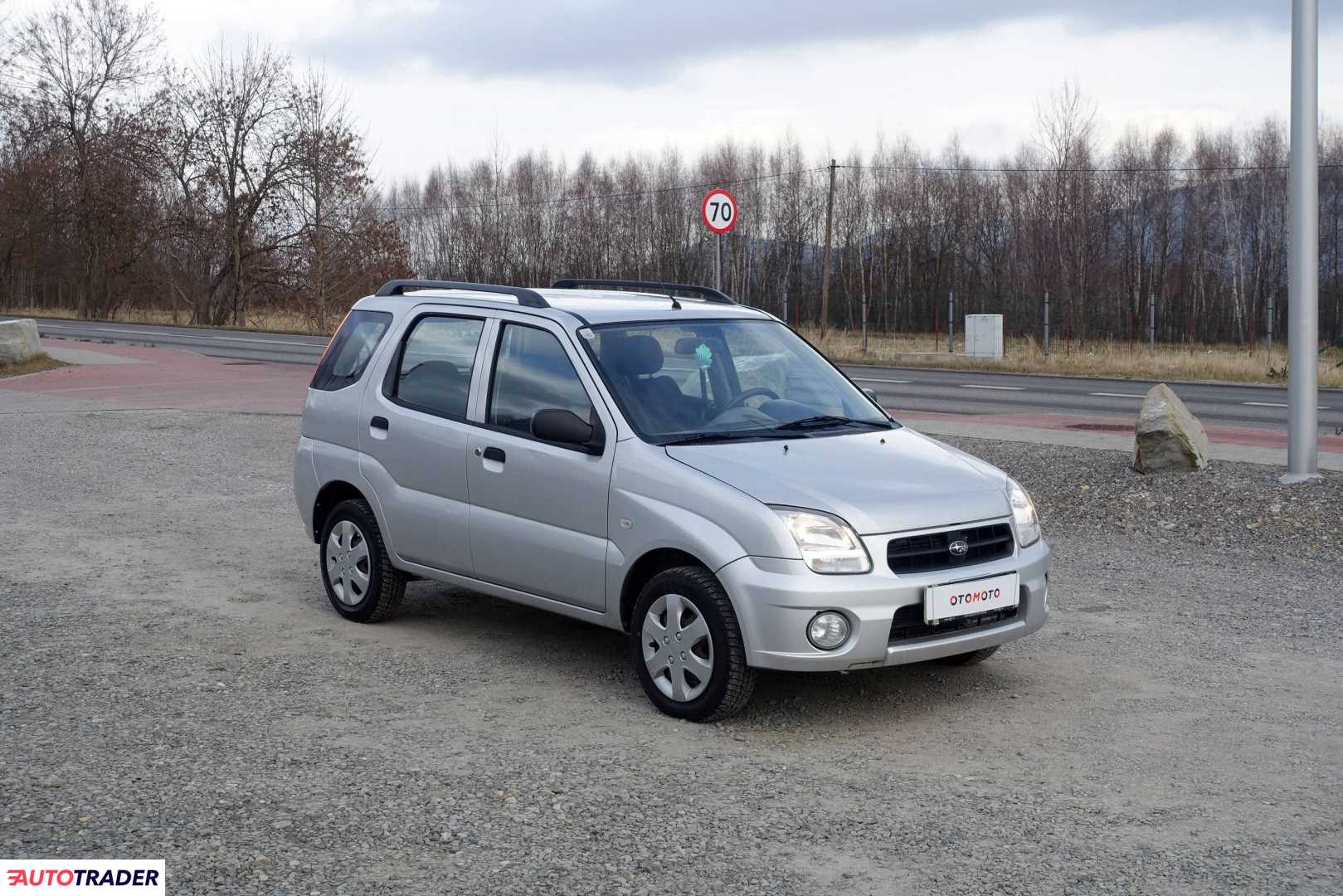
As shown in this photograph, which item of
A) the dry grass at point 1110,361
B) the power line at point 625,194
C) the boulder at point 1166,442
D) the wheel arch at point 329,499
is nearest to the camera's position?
the wheel arch at point 329,499

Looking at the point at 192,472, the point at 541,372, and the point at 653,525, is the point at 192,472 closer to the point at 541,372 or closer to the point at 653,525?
the point at 541,372

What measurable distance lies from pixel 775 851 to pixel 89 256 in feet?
181

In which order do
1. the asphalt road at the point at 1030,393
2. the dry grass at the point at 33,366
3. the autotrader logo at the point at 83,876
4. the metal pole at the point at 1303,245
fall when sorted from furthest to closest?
the dry grass at the point at 33,366
the asphalt road at the point at 1030,393
the metal pole at the point at 1303,245
the autotrader logo at the point at 83,876

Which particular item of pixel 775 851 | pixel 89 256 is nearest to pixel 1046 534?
pixel 775 851

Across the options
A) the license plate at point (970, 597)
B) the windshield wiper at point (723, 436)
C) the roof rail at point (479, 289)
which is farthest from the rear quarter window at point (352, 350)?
the license plate at point (970, 597)

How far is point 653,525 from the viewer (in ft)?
18.6

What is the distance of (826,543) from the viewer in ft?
17.5

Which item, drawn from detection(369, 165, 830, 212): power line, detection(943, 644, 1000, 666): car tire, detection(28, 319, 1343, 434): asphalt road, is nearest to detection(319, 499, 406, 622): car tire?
detection(943, 644, 1000, 666): car tire

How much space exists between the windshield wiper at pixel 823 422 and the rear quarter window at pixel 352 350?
7.86ft

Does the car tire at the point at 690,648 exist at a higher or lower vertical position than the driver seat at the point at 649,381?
lower

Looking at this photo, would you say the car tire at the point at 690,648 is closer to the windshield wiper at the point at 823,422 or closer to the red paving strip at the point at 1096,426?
the windshield wiper at the point at 823,422

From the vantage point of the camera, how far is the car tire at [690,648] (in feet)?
17.7

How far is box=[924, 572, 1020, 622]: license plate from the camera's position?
17.8 ft

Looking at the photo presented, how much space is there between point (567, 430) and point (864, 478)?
4.21 feet
